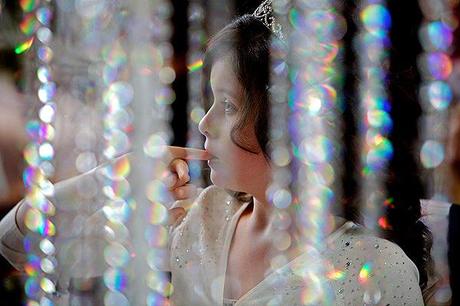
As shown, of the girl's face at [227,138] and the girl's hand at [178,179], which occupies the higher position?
the girl's face at [227,138]

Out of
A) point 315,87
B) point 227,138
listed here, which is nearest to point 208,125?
point 227,138

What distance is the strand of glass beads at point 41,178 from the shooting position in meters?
0.79

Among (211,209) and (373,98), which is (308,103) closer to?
(373,98)

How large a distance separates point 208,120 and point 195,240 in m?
0.27

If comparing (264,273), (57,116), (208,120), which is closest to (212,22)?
(208,120)

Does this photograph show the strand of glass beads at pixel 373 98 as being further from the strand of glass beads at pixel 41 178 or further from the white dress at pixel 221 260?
the strand of glass beads at pixel 41 178

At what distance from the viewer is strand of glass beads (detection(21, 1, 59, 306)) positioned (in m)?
0.79

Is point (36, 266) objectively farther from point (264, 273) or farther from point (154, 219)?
point (264, 273)

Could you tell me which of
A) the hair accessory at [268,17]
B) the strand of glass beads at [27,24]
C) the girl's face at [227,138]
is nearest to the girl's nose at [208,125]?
the girl's face at [227,138]

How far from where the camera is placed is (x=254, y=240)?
2.86ft

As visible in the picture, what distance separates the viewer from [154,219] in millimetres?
872

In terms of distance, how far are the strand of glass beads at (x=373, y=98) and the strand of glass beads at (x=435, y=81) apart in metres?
0.05

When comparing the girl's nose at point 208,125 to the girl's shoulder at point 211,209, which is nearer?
the girl's nose at point 208,125

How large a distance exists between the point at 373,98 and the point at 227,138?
19 cm
